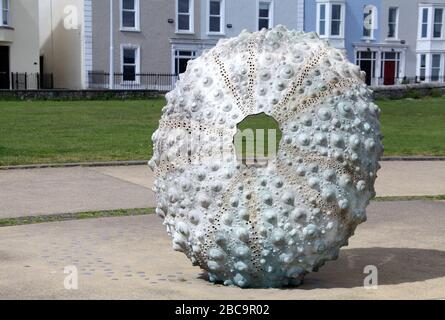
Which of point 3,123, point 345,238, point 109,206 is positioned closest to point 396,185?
point 109,206

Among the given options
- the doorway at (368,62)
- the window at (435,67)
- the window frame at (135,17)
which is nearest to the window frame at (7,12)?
the window frame at (135,17)

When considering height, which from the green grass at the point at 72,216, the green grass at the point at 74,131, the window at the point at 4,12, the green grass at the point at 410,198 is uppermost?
the window at the point at 4,12

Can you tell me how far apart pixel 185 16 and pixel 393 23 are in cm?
1599

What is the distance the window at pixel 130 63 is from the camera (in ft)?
161

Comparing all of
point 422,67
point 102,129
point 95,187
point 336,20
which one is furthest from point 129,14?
point 95,187

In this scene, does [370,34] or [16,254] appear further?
[370,34]

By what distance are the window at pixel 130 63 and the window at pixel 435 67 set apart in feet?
74.6

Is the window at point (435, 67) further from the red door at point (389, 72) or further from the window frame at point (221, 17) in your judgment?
the window frame at point (221, 17)

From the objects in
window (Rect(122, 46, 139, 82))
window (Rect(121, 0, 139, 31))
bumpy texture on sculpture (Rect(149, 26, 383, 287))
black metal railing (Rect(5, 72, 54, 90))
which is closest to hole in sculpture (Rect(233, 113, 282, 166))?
bumpy texture on sculpture (Rect(149, 26, 383, 287))

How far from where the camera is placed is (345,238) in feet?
24.9

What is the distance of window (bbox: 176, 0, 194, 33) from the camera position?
167ft

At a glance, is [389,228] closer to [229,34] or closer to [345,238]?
[345,238]

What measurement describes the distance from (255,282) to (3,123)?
20.2 meters

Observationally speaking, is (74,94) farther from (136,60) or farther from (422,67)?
(422,67)
